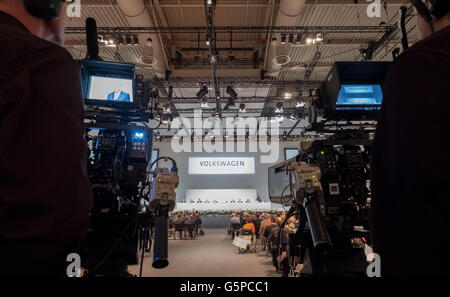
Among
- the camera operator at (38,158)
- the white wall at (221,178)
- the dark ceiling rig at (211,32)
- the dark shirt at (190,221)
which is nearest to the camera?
the camera operator at (38,158)

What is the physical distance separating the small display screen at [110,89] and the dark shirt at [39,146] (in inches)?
57.6

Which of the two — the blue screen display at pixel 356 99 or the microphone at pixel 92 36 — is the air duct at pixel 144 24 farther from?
the blue screen display at pixel 356 99

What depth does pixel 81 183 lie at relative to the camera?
24.0 inches

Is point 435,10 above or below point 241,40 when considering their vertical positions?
below

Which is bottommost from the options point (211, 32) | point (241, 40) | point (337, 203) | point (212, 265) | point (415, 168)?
point (212, 265)

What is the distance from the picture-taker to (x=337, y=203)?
6.64 ft

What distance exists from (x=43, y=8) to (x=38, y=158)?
545mm

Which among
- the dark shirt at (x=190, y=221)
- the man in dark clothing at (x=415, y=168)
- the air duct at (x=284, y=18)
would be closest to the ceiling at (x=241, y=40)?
the air duct at (x=284, y=18)

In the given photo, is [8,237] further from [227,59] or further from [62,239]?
[227,59]

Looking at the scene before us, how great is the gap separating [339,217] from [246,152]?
47.2 feet

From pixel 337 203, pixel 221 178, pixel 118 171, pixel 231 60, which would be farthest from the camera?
pixel 221 178

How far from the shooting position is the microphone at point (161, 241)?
4.78 ft

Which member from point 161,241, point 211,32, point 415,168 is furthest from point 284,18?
point 415,168

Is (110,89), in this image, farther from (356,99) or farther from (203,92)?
(203,92)
